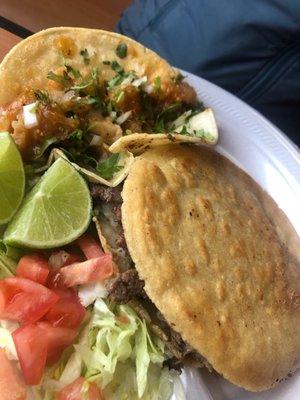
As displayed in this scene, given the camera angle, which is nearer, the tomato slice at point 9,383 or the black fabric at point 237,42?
the tomato slice at point 9,383

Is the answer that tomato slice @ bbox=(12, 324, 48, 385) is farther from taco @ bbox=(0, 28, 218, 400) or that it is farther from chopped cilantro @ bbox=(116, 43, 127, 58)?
chopped cilantro @ bbox=(116, 43, 127, 58)

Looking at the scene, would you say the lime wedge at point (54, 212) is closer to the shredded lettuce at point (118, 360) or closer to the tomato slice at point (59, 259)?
the tomato slice at point (59, 259)

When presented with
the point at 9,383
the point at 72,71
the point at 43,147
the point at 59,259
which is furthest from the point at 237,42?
the point at 9,383

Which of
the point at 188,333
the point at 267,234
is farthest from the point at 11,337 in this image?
the point at 267,234

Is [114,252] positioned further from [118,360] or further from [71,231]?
[118,360]

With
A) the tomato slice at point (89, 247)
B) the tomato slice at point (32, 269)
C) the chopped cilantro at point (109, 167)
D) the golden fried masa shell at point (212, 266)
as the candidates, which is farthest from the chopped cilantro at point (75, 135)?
the tomato slice at point (32, 269)

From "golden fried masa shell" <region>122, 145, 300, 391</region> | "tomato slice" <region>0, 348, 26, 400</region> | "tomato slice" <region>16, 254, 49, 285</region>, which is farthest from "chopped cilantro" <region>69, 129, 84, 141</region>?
"tomato slice" <region>0, 348, 26, 400</region>
